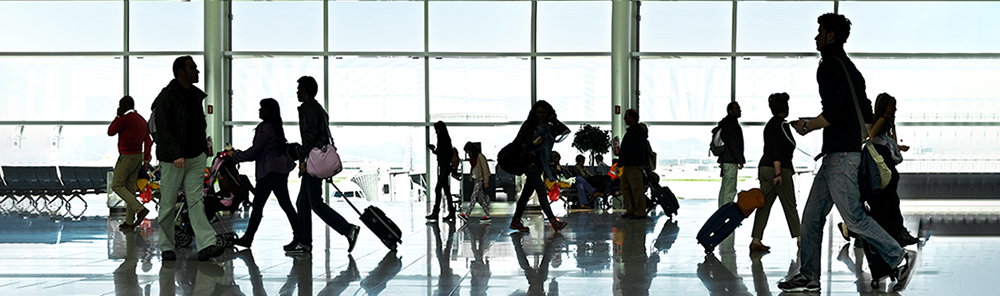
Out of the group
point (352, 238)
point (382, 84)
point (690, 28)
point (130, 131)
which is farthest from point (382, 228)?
point (690, 28)

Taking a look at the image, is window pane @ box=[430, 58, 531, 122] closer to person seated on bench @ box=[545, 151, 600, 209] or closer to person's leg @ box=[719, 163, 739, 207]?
person seated on bench @ box=[545, 151, 600, 209]

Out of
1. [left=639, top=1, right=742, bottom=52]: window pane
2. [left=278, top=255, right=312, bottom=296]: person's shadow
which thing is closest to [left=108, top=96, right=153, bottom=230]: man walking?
[left=278, top=255, right=312, bottom=296]: person's shadow

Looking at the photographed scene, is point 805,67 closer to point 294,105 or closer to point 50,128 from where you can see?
point 294,105

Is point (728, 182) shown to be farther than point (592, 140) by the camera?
No

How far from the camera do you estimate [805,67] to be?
13.0 m

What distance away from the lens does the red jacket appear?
6629mm

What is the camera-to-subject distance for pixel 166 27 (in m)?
13.0

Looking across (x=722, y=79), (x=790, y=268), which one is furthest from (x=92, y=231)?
(x=722, y=79)

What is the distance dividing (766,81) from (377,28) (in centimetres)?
625

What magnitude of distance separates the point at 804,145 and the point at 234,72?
370 inches

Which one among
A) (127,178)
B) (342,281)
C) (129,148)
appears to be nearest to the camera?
(342,281)

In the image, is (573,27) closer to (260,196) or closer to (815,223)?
(260,196)

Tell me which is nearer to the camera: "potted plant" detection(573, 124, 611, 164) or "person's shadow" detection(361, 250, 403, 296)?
"person's shadow" detection(361, 250, 403, 296)

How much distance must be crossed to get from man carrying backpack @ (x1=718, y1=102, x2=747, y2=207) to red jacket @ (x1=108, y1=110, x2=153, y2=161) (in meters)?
4.93
